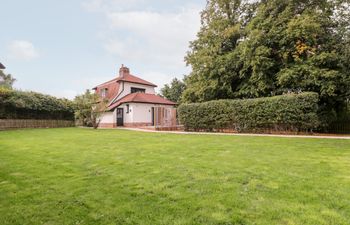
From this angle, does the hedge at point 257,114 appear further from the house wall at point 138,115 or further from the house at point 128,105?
the house wall at point 138,115

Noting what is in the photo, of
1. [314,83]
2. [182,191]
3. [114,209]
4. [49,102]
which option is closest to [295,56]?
[314,83]

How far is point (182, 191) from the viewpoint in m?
3.58

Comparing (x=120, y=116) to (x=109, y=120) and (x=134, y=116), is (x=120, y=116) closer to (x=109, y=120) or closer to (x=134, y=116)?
(x=109, y=120)

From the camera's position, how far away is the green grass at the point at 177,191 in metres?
2.72

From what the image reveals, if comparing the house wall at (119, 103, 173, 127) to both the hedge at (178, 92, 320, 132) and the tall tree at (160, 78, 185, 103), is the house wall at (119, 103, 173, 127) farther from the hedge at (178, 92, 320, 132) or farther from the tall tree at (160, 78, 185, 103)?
the tall tree at (160, 78, 185, 103)

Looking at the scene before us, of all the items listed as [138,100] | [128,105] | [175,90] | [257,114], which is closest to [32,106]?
[128,105]

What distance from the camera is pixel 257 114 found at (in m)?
13.9

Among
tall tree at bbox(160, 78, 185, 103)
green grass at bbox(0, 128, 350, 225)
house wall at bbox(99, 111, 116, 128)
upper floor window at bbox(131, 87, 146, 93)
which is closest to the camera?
green grass at bbox(0, 128, 350, 225)

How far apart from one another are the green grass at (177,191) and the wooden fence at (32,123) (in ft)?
53.9

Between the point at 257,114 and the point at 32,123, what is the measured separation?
770 inches

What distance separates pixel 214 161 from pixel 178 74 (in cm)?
2981

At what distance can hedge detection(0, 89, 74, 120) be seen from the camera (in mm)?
19500

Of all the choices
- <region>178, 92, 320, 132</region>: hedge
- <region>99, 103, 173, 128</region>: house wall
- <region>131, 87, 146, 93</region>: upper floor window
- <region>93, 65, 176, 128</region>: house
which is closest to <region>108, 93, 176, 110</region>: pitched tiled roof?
<region>93, 65, 176, 128</region>: house

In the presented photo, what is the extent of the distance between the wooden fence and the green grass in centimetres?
1644
